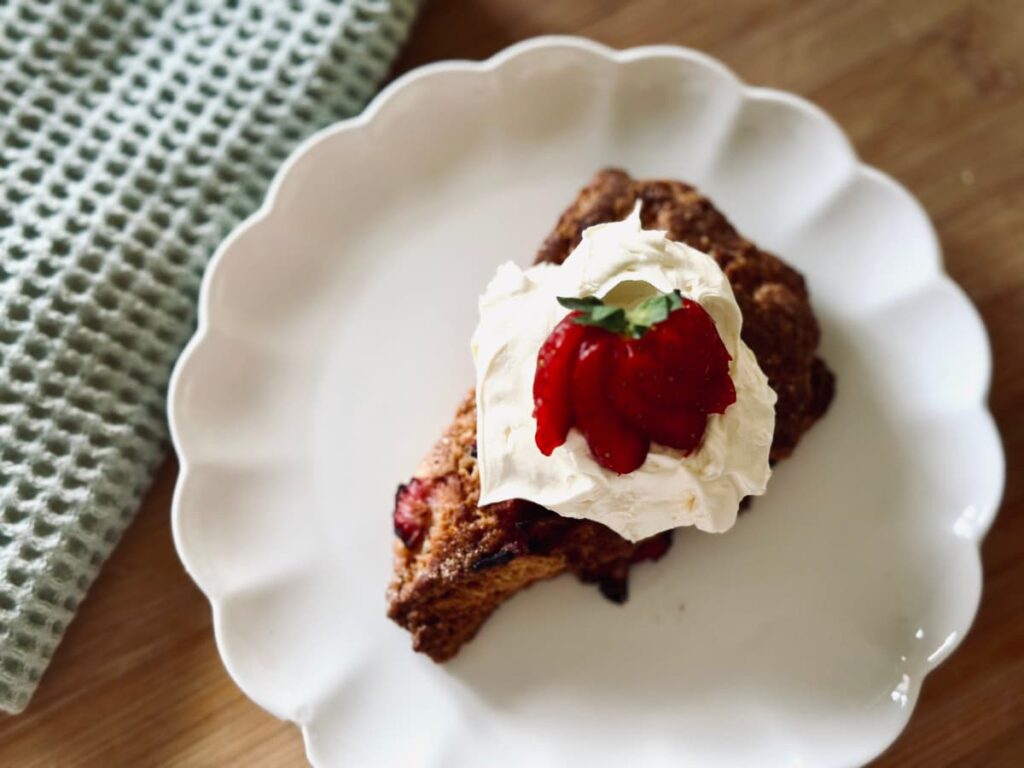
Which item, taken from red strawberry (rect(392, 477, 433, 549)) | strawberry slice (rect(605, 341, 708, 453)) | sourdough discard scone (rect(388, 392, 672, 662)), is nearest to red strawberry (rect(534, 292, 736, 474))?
strawberry slice (rect(605, 341, 708, 453))

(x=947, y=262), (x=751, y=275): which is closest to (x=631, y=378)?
(x=751, y=275)

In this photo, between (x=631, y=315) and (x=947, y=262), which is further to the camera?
(x=947, y=262)

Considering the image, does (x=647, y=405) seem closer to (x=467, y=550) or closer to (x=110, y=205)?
(x=467, y=550)

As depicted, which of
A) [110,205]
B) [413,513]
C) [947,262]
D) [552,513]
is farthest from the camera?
[947,262]

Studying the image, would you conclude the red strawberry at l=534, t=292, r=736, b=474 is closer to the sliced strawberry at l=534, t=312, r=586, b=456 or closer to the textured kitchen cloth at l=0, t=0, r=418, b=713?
the sliced strawberry at l=534, t=312, r=586, b=456

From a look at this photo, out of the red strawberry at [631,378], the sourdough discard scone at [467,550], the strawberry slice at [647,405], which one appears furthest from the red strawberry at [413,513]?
the strawberry slice at [647,405]

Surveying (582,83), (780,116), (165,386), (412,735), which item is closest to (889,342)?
(780,116)
